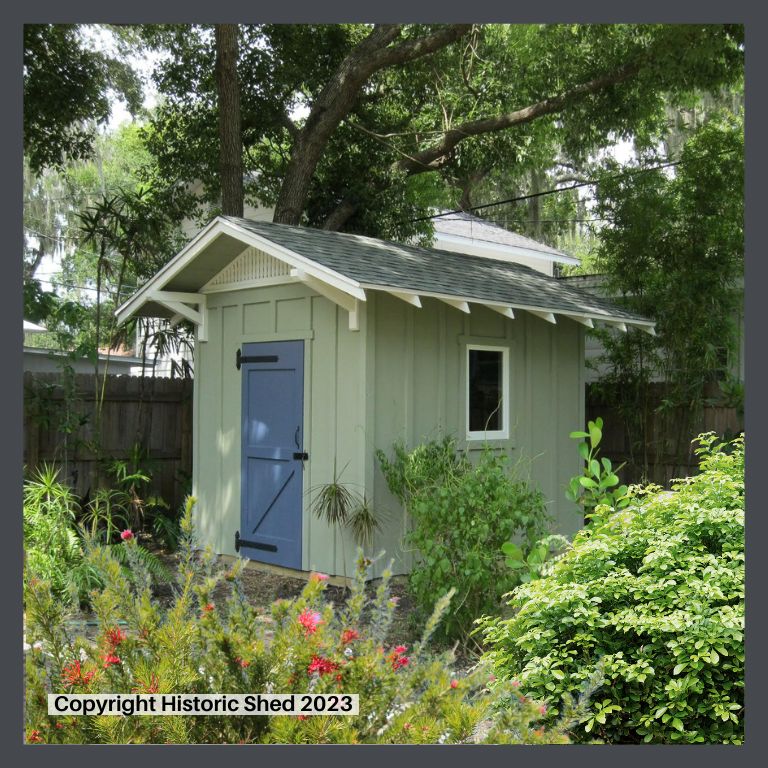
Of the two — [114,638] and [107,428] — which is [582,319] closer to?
[107,428]

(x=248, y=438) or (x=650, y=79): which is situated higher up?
(x=650, y=79)

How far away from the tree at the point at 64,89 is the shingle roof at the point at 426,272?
470 centimetres

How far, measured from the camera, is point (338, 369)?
7.27m

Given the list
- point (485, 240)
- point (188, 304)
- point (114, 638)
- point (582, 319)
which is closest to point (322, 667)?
point (114, 638)

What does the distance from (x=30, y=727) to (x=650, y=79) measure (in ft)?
33.7

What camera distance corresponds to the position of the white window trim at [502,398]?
26.1 ft

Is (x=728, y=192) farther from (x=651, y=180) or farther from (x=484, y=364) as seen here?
(x=484, y=364)

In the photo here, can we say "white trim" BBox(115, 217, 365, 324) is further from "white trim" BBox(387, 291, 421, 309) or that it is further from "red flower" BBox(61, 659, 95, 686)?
"red flower" BBox(61, 659, 95, 686)

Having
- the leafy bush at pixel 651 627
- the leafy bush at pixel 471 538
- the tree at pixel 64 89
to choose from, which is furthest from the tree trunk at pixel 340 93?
the leafy bush at pixel 651 627

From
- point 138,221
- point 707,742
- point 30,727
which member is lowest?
point 707,742

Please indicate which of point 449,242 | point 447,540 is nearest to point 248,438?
point 447,540

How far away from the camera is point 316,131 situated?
11.3m

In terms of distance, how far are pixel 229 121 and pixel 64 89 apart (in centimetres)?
207

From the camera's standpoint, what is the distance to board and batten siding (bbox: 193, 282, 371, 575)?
7141mm
